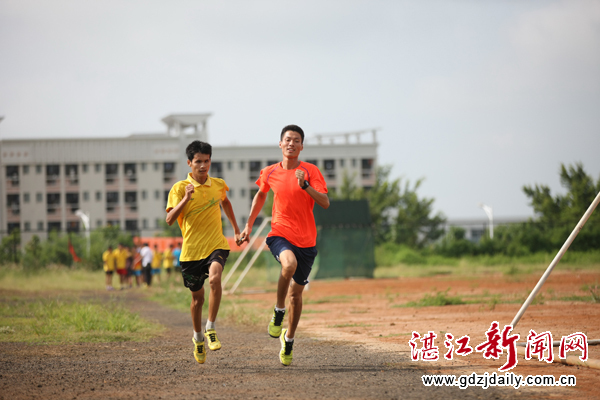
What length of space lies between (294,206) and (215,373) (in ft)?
5.76

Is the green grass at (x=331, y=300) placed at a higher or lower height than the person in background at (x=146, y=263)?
lower

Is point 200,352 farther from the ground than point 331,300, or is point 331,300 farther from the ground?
point 200,352

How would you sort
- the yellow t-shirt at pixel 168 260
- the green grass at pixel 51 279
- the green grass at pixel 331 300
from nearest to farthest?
the green grass at pixel 331 300, the green grass at pixel 51 279, the yellow t-shirt at pixel 168 260

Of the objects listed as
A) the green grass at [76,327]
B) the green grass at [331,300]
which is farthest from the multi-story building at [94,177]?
the green grass at [76,327]

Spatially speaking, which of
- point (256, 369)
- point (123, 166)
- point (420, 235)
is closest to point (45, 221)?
point (123, 166)

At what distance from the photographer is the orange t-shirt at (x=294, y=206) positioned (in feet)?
22.3

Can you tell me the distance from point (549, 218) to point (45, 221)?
54955 millimetres

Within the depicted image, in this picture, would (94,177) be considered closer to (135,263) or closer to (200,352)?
(135,263)

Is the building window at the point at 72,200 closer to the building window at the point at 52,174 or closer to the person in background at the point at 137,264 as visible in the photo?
the building window at the point at 52,174

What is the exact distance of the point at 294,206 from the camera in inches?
268

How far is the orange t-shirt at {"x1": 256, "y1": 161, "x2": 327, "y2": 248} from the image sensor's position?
6797 mm

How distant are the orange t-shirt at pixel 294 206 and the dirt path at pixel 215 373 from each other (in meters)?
1.27

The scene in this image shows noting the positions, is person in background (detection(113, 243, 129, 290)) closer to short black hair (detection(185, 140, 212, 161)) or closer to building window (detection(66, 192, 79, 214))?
short black hair (detection(185, 140, 212, 161))

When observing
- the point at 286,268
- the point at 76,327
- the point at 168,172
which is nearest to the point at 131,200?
the point at 168,172
